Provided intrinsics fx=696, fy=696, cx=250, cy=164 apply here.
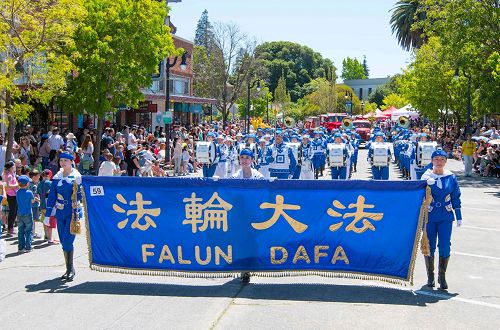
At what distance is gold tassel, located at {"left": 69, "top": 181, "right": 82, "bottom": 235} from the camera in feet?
30.2

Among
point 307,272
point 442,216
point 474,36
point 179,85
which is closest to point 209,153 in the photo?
point 307,272

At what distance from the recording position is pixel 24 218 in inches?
467

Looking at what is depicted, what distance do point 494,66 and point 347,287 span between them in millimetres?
24186

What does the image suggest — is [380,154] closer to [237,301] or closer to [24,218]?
[24,218]

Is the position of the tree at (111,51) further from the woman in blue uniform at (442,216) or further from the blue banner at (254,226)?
the woman in blue uniform at (442,216)

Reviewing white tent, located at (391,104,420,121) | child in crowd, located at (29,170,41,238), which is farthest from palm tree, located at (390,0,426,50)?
child in crowd, located at (29,170,41,238)

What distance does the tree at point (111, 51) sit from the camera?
2345 centimetres

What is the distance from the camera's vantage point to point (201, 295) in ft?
28.3

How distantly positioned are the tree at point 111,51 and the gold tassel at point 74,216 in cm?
1401

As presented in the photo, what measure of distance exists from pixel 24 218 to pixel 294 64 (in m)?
113

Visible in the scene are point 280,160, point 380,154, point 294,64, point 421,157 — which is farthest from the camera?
point 294,64

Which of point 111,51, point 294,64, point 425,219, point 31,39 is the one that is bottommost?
point 425,219

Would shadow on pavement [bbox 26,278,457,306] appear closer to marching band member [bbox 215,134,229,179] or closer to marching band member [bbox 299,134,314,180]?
marching band member [bbox 215,134,229,179]

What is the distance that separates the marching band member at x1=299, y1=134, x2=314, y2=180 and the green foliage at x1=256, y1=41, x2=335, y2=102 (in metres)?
97.3
